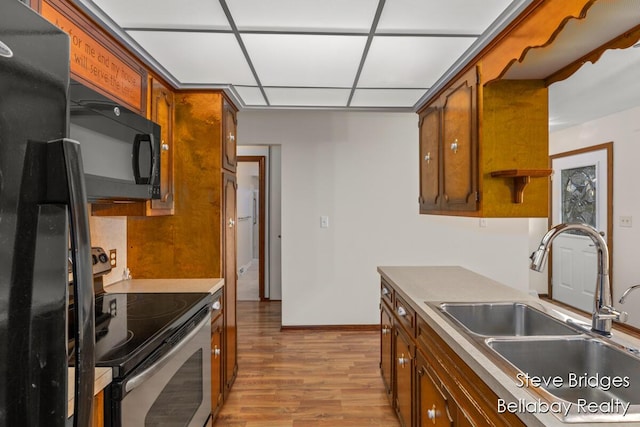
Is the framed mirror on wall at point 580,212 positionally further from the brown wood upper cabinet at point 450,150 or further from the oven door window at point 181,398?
the oven door window at point 181,398

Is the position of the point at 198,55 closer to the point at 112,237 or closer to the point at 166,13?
the point at 166,13

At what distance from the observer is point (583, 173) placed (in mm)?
4398

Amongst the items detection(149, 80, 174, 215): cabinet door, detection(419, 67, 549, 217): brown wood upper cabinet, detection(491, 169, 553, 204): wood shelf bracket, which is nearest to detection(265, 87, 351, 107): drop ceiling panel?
detection(149, 80, 174, 215): cabinet door

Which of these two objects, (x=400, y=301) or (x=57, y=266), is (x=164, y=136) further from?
(x=57, y=266)

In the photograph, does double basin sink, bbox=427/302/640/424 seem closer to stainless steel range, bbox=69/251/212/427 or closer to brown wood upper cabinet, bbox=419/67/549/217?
brown wood upper cabinet, bbox=419/67/549/217

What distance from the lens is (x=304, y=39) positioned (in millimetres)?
1856

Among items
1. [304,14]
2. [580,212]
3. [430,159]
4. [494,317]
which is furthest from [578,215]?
[304,14]

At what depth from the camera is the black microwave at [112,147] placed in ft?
4.02

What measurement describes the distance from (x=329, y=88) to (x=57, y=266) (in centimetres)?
249

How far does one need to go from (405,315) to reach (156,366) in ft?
4.12

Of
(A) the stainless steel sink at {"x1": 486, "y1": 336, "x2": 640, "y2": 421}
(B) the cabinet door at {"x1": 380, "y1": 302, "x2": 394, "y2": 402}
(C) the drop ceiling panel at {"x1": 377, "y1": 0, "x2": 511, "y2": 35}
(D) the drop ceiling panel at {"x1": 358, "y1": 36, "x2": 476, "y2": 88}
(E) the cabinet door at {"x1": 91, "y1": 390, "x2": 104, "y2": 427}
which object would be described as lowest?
(B) the cabinet door at {"x1": 380, "y1": 302, "x2": 394, "y2": 402}

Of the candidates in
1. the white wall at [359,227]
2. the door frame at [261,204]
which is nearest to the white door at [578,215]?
the white wall at [359,227]

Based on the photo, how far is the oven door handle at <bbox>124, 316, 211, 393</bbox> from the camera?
1.16 meters

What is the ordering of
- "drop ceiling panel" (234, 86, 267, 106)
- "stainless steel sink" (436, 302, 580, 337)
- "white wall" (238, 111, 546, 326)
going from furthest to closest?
"white wall" (238, 111, 546, 326)
"drop ceiling panel" (234, 86, 267, 106)
"stainless steel sink" (436, 302, 580, 337)
